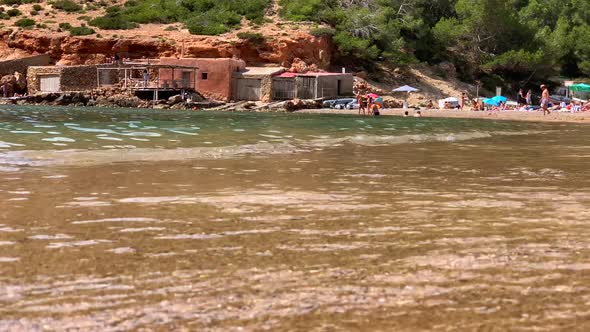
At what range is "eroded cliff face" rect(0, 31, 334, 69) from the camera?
56.8m

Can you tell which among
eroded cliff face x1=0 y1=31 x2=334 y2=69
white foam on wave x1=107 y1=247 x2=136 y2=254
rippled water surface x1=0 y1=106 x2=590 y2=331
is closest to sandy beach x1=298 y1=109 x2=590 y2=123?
eroded cliff face x1=0 y1=31 x2=334 y2=69

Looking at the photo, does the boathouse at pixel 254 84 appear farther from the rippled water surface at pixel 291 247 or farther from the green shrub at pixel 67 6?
the rippled water surface at pixel 291 247

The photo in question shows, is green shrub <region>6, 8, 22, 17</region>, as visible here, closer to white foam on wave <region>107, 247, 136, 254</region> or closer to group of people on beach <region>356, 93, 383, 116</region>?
group of people on beach <region>356, 93, 383, 116</region>

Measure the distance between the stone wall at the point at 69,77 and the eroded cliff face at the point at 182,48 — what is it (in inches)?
128

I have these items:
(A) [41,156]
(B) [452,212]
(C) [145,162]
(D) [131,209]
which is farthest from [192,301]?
(A) [41,156]

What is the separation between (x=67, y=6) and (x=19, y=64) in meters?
12.7

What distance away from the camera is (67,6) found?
66812mm

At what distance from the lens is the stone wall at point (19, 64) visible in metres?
55.6

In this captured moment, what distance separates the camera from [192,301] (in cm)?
425

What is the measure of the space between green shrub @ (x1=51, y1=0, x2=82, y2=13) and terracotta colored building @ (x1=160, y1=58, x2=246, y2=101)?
16.8 metres

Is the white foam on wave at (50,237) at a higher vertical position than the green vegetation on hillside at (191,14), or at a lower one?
lower

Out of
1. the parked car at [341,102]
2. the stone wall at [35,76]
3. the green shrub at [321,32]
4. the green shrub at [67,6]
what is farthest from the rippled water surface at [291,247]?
the green shrub at [67,6]

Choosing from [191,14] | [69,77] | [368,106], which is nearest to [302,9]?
[191,14]

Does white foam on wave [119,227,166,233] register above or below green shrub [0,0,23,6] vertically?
below
